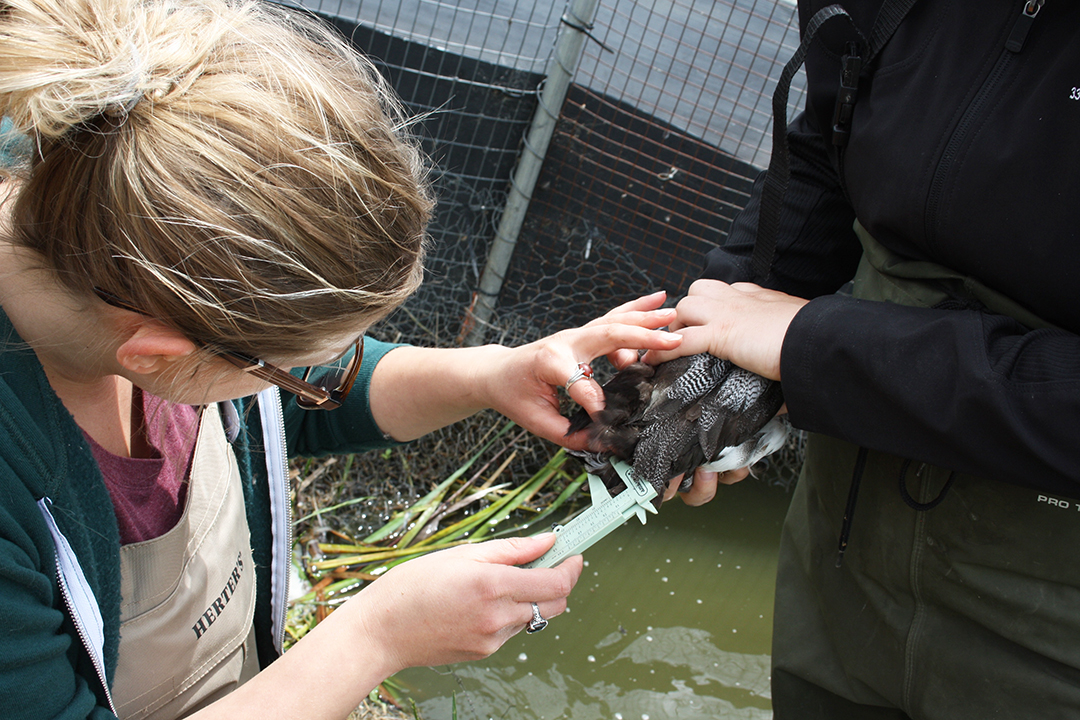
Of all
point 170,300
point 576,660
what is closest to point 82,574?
point 170,300

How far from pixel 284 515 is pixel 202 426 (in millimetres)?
296

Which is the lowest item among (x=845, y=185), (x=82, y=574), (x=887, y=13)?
(x=82, y=574)

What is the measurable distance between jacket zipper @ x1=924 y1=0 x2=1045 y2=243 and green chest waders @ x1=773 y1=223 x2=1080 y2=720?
135mm

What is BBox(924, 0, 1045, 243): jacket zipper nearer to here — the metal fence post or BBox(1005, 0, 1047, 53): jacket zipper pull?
BBox(1005, 0, 1047, 53): jacket zipper pull

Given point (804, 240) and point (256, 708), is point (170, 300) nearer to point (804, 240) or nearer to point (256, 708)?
point (256, 708)

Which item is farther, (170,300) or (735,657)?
(735,657)

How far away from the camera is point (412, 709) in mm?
2475

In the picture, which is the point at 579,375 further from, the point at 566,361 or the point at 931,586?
the point at 931,586

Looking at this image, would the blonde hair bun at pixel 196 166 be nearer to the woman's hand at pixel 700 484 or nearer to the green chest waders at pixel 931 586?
the woman's hand at pixel 700 484

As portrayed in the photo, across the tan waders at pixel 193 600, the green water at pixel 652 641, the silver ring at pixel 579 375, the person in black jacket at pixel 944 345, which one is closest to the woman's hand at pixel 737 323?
the person in black jacket at pixel 944 345

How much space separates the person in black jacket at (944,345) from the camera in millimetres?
1055

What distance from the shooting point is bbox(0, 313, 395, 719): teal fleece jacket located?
3.21ft

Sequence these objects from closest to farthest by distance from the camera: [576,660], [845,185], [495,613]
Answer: [495,613]
[845,185]
[576,660]

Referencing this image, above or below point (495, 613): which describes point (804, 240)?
above
